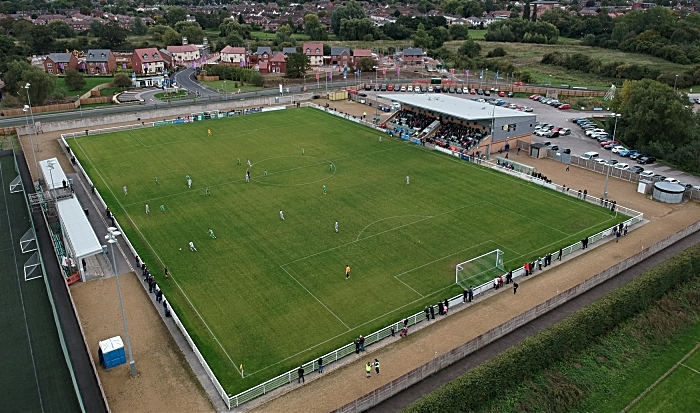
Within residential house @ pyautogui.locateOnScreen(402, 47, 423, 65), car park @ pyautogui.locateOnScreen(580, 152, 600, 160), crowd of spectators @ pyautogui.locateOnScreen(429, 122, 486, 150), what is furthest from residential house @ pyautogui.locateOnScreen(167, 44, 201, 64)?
car park @ pyautogui.locateOnScreen(580, 152, 600, 160)

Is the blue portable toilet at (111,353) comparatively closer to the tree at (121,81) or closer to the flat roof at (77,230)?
the flat roof at (77,230)

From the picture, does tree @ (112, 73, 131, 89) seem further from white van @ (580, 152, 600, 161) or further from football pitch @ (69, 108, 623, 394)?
white van @ (580, 152, 600, 161)

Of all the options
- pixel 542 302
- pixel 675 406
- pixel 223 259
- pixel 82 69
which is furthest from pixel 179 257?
pixel 82 69

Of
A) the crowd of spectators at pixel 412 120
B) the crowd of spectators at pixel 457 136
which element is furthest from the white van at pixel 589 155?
the crowd of spectators at pixel 412 120

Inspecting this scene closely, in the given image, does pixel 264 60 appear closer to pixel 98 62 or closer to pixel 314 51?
pixel 314 51

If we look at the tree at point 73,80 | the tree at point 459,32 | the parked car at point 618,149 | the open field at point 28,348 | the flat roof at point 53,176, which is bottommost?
the open field at point 28,348

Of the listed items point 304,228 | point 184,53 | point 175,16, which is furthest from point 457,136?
point 175,16

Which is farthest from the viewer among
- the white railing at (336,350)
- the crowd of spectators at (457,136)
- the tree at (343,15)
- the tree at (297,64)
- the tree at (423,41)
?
the tree at (343,15)
